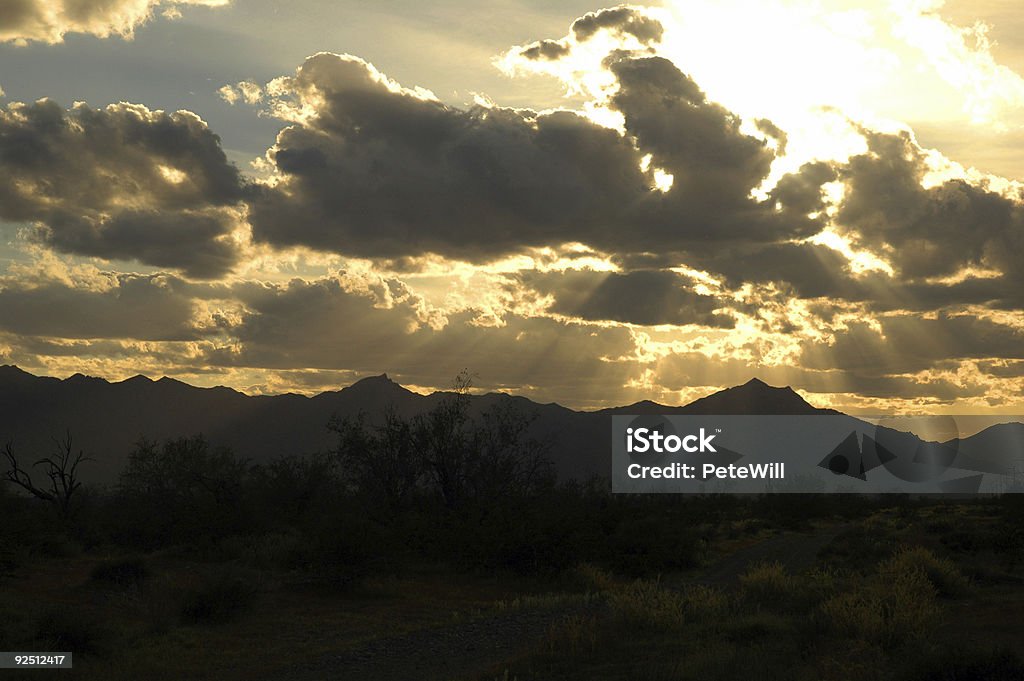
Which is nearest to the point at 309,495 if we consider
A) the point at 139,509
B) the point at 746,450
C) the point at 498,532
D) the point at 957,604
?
the point at 139,509

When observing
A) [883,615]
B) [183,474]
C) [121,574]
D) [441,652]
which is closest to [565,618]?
[441,652]

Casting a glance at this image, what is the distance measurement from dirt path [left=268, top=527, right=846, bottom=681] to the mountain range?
450 feet

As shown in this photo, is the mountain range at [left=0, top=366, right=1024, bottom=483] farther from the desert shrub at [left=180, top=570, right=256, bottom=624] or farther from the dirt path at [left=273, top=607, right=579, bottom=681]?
the dirt path at [left=273, top=607, right=579, bottom=681]

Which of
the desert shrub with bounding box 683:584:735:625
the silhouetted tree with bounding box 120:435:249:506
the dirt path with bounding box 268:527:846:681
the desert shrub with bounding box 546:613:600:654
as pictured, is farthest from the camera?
the silhouetted tree with bounding box 120:435:249:506

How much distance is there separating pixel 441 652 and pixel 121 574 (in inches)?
660

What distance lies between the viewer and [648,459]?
87562 mm

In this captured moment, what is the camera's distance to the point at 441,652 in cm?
1986

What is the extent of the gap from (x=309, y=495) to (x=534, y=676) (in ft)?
138

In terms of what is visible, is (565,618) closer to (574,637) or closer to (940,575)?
(574,637)

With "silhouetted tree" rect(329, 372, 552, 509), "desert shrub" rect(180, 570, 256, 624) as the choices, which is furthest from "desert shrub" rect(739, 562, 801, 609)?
"silhouetted tree" rect(329, 372, 552, 509)

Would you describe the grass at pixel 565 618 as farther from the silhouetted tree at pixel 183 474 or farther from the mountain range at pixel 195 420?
the mountain range at pixel 195 420

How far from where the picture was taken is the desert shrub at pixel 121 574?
31.0m

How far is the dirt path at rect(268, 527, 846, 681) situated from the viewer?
18.2 metres

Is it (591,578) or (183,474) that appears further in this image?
(183,474)
